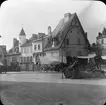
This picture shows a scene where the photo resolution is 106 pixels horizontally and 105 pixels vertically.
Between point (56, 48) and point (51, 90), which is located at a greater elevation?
point (56, 48)

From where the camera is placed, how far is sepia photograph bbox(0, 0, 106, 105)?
6.09ft

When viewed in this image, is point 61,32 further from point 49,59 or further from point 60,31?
point 49,59

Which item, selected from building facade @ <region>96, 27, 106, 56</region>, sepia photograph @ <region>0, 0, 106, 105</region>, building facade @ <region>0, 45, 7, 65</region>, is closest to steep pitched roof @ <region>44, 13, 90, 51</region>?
sepia photograph @ <region>0, 0, 106, 105</region>

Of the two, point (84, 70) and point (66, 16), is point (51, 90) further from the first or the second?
point (66, 16)

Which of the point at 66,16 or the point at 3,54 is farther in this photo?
the point at 3,54

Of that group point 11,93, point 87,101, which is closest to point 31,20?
point 11,93

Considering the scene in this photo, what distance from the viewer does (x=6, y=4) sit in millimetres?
1931

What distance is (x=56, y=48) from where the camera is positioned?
1.84 metres

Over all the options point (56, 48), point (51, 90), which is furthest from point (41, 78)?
point (56, 48)

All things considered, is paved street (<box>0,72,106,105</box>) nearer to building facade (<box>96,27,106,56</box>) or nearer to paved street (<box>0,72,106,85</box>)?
paved street (<box>0,72,106,85</box>)

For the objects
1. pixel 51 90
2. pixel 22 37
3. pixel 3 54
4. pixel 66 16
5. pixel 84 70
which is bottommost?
pixel 51 90

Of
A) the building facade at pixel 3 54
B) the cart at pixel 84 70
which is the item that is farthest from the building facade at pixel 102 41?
the building facade at pixel 3 54

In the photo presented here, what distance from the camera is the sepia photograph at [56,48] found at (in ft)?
6.09

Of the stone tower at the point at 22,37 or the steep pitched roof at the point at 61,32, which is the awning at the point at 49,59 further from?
the stone tower at the point at 22,37
